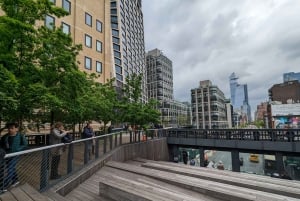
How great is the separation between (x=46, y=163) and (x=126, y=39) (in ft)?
230

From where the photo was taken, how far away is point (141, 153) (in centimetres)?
1241

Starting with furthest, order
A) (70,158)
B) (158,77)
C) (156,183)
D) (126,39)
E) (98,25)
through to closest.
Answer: (158,77) → (126,39) → (98,25) → (70,158) → (156,183)

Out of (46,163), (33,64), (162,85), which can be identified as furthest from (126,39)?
(46,163)

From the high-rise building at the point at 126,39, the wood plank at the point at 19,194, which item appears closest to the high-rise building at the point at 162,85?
the high-rise building at the point at 126,39

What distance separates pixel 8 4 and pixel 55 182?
5.21 metres

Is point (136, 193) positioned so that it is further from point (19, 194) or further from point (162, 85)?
point (162, 85)

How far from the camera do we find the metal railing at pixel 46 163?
10.9ft

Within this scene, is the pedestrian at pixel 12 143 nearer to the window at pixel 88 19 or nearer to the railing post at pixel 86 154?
the railing post at pixel 86 154

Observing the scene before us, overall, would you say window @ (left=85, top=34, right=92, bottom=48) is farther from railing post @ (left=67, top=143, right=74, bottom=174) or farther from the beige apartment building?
railing post @ (left=67, top=143, right=74, bottom=174)

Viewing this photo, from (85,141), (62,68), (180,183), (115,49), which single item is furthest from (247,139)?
(115,49)

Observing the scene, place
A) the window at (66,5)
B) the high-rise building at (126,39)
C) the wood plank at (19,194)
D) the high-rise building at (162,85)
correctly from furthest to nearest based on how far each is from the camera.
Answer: the high-rise building at (162,85), the high-rise building at (126,39), the window at (66,5), the wood plank at (19,194)

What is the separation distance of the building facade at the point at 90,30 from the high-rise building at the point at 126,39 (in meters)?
19.7

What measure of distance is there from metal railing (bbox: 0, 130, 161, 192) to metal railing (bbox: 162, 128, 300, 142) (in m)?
10.3

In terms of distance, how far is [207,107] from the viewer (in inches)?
3337
